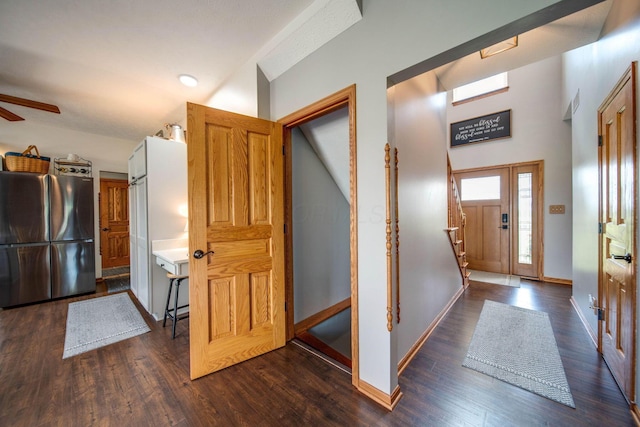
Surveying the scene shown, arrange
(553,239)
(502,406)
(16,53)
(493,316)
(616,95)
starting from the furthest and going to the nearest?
(553,239)
(493,316)
(16,53)
(616,95)
(502,406)

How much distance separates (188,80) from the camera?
2.54 meters

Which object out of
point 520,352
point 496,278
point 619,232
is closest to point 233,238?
point 520,352

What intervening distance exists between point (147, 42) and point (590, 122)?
Answer: 421cm

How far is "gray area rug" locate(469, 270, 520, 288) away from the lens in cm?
384

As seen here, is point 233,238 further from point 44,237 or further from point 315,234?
point 44,237

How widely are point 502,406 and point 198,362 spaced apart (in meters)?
2.09

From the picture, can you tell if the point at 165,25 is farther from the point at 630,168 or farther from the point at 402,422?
the point at 630,168

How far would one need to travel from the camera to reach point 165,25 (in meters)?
1.77

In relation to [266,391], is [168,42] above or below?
above

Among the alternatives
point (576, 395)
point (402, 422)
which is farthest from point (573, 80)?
point (402, 422)

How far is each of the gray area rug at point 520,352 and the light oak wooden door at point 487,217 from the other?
1.85 meters

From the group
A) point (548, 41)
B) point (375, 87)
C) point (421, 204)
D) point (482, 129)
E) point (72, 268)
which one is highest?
point (482, 129)

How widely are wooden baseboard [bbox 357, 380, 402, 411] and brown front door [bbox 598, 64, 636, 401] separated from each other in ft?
4.67

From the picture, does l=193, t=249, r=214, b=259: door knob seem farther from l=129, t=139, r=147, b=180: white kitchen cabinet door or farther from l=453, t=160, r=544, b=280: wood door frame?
l=453, t=160, r=544, b=280: wood door frame
